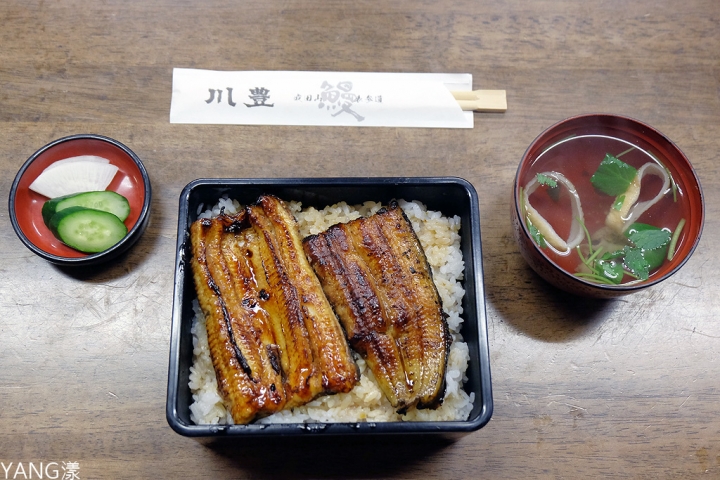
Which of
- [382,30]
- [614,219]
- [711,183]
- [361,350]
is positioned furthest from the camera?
[382,30]

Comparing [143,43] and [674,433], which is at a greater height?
[143,43]

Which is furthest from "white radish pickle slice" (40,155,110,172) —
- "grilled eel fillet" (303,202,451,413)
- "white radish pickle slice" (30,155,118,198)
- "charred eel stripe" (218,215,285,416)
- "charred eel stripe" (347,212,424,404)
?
"charred eel stripe" (347,212,424,404)

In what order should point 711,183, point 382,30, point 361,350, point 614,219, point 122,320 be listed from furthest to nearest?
point 382,30
point 711,183
point 122,320
point 614,219
point 361,350

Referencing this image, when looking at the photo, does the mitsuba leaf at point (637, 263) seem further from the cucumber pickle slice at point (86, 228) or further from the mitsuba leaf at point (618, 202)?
the cucumber pickle slice at point (86, 228)

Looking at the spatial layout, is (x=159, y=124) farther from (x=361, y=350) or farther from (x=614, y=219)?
(x=614, y=219)

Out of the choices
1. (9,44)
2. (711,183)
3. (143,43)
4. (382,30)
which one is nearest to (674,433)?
(711,183)

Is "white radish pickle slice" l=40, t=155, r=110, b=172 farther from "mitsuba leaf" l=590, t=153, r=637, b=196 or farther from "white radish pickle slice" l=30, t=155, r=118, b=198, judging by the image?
"mitsuba leaf" l=590, t=153, r=637, b=196

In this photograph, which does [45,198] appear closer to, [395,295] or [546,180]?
[395,295]

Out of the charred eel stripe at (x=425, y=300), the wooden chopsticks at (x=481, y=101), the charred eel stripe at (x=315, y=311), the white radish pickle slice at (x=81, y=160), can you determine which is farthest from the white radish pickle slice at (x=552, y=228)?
the white radish pickle slice at (x=81, y=160)
